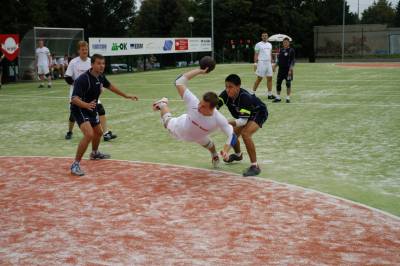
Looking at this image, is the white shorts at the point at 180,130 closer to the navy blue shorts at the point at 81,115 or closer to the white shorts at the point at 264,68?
the navy blue shorts at the point at 81,115

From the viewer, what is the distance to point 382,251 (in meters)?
5.03

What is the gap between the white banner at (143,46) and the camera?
34.0 metres

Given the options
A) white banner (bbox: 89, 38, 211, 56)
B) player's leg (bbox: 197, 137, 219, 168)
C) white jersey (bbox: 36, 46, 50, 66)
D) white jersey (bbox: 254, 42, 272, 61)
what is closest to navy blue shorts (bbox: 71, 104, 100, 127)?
player's leg (bbox: 197, 137, 219, 168)

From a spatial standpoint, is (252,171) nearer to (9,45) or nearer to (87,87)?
(87,87)

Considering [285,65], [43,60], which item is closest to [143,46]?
[43,60]

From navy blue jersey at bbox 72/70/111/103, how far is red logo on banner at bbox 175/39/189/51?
1412 inches

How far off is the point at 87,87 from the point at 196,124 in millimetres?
2095

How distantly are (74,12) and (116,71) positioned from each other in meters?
22.1

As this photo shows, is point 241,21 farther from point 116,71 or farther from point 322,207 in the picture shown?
point 322,207

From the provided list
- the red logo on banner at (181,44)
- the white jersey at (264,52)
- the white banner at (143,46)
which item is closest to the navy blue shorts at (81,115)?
the white jersey at (264,52)

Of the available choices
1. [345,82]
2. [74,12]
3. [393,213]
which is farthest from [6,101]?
[74,12]

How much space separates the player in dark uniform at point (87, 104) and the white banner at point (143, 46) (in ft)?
80.9

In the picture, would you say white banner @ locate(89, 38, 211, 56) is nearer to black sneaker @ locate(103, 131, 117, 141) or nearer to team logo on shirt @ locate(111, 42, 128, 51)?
team logo on shirt @ locate(111, 42, 128, 51)

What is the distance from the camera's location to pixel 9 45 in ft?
94.9
